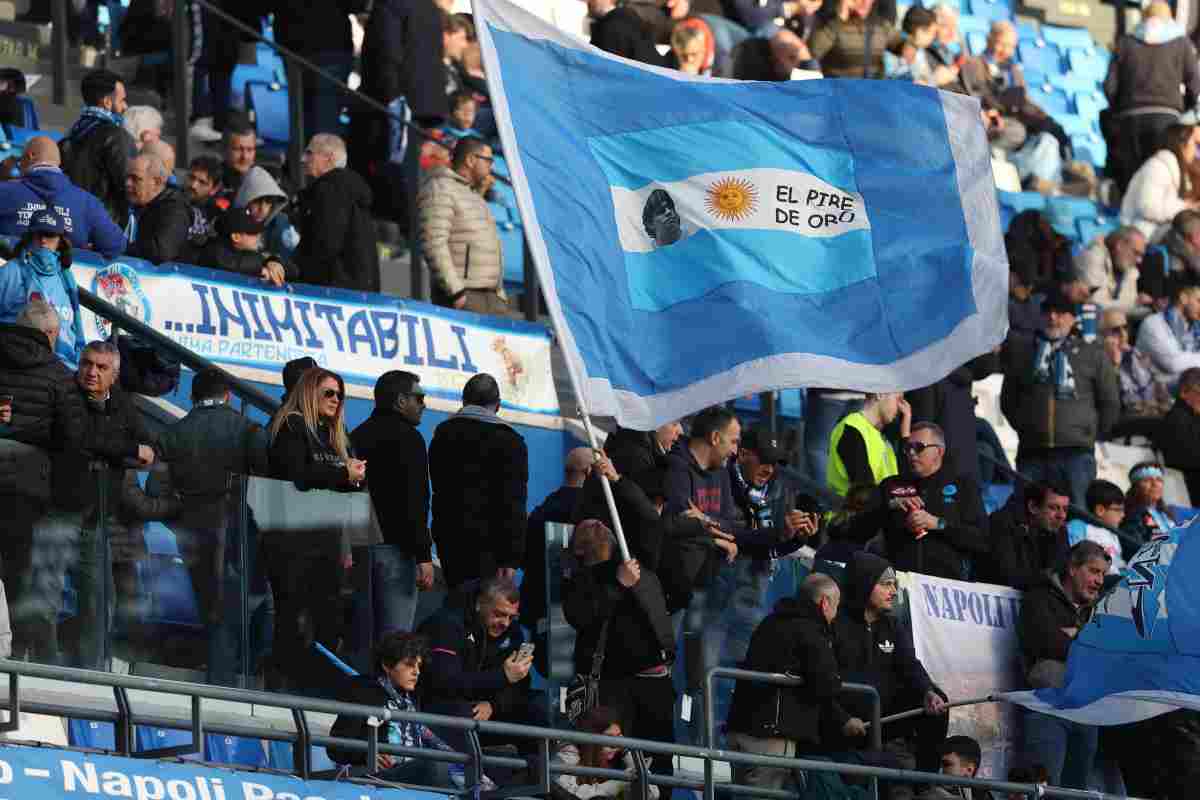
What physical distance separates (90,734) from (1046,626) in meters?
5.65

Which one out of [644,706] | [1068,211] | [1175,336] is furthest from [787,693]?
[1068,211]

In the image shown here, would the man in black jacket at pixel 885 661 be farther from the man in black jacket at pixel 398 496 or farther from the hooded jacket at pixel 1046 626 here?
the man in black jacket at pixel 398 496

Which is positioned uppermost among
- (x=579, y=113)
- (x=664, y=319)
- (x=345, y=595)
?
(x=579, y=113)

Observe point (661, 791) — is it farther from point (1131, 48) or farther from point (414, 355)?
point (1131, 48)

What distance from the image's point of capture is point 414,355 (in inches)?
706

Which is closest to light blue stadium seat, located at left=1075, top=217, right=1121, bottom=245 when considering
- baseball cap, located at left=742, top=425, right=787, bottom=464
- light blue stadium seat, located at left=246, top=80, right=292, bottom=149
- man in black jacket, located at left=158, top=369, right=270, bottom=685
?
light blue stadium seat, located at left=246, top=80, right=292, bottom=149

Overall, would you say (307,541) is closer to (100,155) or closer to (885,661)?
(885,661)

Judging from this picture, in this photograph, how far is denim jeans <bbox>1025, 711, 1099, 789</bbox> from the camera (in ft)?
52.9

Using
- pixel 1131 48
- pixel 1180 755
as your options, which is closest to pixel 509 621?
pixel 1180 755

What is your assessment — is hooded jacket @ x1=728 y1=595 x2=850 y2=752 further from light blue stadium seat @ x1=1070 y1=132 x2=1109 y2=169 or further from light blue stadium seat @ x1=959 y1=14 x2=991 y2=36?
light blue stadium seat @ x1=959 y1=14 x2=991 y2=36

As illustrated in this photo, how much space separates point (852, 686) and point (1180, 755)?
81.9 inches

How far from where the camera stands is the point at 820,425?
1886 centimetres

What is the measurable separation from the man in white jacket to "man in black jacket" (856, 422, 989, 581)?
6.16 metres

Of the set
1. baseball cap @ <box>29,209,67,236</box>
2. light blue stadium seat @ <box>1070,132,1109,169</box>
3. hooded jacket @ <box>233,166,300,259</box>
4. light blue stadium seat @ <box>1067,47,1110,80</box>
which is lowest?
baseball cap @ <box>29,209,67,236</box>
